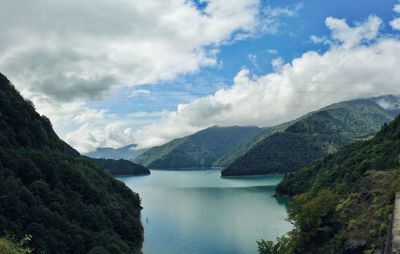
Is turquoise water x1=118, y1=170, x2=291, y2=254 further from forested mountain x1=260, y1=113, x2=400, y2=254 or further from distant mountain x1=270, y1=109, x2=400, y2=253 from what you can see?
distant mountain x1=270, y1=109, x2=400, y2=253

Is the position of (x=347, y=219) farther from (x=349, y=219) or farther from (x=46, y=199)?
(x=46, y=199)

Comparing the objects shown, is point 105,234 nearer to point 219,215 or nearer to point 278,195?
point 219,215

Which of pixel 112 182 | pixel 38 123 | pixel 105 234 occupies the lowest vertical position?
pixel 105 234

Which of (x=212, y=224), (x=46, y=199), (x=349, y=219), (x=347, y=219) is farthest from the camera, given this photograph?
(x=212, y=224)

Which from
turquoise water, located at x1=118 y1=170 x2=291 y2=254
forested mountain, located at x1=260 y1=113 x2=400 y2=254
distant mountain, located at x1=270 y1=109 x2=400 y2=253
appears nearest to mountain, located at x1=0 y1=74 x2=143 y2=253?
turquoise water, located at x1=118 y1=170 x2=291 y2=254

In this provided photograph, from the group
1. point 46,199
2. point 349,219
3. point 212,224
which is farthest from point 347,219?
point 212,224

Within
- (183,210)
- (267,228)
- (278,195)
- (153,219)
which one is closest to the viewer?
(267,228)

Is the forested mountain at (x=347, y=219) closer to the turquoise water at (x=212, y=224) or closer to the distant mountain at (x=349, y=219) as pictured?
the distant mountain at (x=349, y=219)

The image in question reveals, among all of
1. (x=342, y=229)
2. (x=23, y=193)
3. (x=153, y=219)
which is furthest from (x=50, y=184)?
(x=153, y=219)
